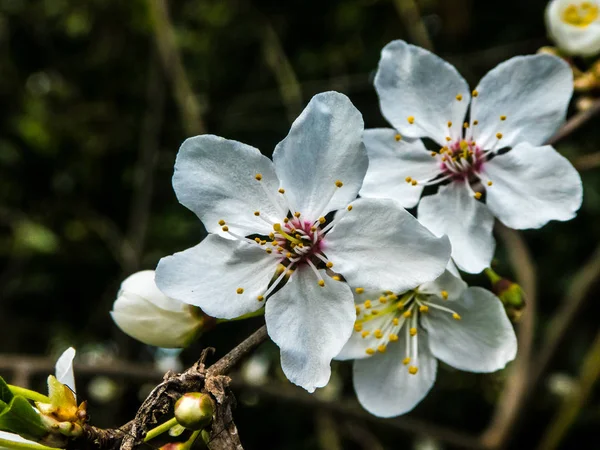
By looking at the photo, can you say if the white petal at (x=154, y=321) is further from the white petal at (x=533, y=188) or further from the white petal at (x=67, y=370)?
the white petal at (x=533, y=188)

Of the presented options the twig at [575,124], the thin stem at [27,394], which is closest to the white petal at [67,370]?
the thin stem at [27,394]

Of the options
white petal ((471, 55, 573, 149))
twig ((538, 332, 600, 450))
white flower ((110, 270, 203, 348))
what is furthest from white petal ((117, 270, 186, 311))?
twig ((538, 332, 600, 450))

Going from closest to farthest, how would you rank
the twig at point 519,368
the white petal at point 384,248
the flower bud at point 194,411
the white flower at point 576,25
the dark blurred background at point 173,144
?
the flower bud at point 194,411, the white petal at point 384,248, the white flower at point 576,25, the twig at point 519,368, the dark blurred background at point 173,144

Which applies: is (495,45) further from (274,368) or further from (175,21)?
(274,368)

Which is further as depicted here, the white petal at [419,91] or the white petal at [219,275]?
the white petal at [419,91]

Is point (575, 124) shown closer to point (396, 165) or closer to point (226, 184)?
point (396, 165)

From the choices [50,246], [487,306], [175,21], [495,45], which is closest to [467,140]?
[487,306]
